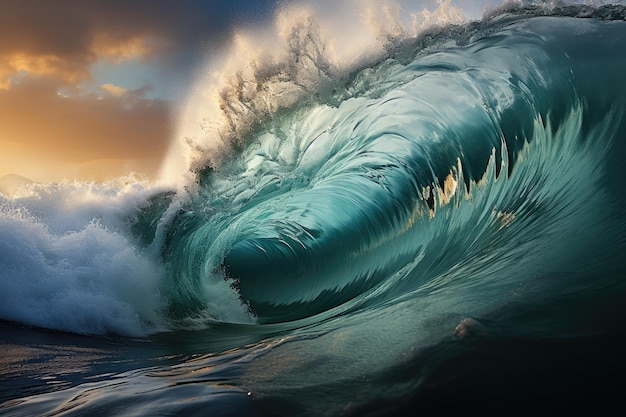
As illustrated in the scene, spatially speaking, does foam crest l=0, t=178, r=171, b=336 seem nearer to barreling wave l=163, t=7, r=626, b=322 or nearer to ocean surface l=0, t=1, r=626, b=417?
ocean surface l=0, t=1, r=626, b=417

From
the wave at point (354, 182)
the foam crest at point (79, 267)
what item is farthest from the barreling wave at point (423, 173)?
the foam crest at point (79, 267)

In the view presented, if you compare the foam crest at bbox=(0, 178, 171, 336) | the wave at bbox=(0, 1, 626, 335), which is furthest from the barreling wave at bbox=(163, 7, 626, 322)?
the foam crest at bbox=(0, 178, 171, 336)

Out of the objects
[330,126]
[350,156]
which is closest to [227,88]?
[330,126]

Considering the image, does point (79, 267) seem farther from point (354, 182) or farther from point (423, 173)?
point (423, 173)

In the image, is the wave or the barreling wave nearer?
the barreling wave

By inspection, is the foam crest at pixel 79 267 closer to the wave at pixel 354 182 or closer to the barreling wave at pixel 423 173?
the wave at pixel 354 182

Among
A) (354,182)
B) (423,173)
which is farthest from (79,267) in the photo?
(423,173)

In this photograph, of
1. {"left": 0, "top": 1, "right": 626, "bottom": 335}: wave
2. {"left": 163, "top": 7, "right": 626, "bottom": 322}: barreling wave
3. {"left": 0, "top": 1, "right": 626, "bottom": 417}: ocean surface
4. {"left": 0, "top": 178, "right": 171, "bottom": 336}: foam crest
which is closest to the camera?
{"left": 0, "top": 1, "right": 626, "bottom": 417}: ocean surface
